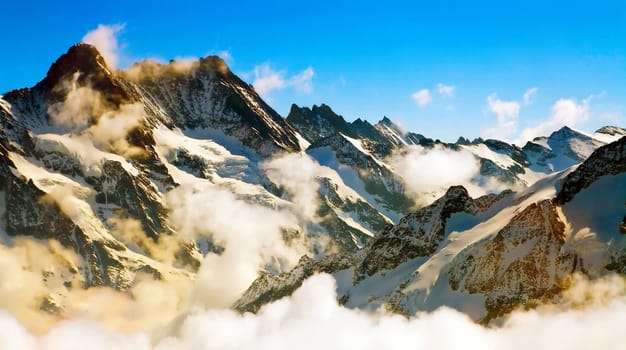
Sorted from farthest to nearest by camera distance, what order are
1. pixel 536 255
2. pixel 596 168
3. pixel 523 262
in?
pixel 596 168 → pixel 523 262 → pixel 536 255

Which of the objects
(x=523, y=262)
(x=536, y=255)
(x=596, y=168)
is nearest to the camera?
(x=536, y=255)

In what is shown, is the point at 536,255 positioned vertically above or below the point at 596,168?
below

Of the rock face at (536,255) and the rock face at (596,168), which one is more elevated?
the rock face at (596,168)

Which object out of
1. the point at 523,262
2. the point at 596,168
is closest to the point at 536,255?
the point at 523,262

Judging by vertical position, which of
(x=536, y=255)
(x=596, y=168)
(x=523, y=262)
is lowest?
(x=523, y=262)

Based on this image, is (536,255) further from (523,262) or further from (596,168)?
(596,168)

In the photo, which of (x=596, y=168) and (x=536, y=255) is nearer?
(x=536, y=255)

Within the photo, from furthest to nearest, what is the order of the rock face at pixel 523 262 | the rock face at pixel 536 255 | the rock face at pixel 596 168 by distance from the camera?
the rock face at pixel 596 168
the rock face at pixel 523 262
the rock face at pixel 536 255

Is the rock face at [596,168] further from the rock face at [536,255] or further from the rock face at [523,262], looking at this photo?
the rock face at [523,262]

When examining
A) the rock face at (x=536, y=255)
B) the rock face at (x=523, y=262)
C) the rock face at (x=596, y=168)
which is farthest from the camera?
the rock face at (x=596, y=168)

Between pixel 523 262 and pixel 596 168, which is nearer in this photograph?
pixel 523 262

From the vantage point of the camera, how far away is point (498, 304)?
582 ft

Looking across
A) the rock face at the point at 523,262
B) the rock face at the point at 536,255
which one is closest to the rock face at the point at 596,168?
the rock face at the point at 536,255

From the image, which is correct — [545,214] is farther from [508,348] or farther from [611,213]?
Result: [508,348]
